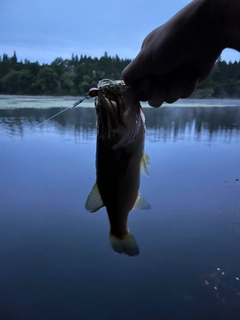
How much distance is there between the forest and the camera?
1039 centimetres

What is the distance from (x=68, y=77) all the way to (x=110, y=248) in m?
10.9

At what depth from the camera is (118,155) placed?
1298mm

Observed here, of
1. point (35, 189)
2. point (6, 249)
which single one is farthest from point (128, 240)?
point (35, 189)

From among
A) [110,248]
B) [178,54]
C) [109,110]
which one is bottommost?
[110,248]

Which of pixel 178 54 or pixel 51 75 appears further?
pixel 51 75

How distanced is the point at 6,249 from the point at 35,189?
1130 millimetres

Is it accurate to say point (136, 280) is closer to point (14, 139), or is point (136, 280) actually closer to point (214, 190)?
point (214, 190)

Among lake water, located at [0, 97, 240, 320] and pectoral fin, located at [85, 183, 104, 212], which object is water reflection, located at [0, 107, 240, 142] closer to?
lake water, located at [0, 97, 240, 320]

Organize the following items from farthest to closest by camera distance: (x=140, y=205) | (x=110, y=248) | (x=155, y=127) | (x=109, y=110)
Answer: (x=155, y=127), (x=110, y=248), (x=140, y=205), (x=109, y=110)

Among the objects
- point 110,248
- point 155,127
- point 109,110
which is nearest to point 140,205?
point 109,110

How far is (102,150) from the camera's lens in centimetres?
128

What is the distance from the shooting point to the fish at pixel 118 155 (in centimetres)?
123

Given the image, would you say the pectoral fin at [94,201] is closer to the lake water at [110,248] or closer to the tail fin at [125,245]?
the tail fin at [125,245]

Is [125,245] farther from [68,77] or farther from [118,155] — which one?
[68,77]
